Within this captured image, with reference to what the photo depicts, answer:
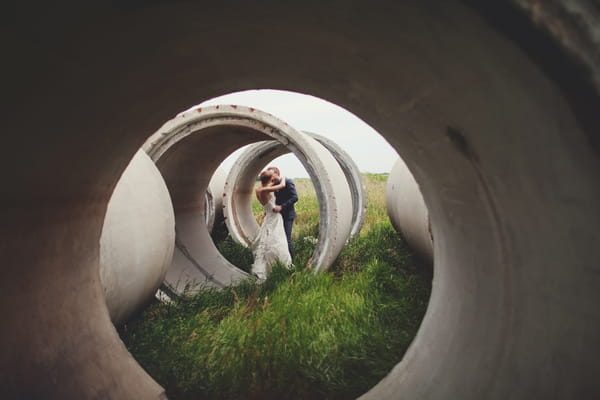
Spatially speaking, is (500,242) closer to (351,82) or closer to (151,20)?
(351,82)

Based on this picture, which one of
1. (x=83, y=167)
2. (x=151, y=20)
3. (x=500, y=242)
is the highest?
(x=83, y=167)

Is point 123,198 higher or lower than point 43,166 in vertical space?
higher

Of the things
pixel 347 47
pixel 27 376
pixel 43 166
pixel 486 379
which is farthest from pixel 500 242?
pixel 27 376

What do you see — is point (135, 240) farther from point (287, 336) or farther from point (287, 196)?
point (287, 196)

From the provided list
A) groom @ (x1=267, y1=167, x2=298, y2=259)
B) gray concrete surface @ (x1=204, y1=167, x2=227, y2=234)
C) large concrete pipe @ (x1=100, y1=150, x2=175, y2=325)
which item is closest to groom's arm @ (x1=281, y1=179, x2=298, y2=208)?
groom @ (x1=267, y1=167, x2=298, y2=259)

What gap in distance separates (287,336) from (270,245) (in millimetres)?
2399

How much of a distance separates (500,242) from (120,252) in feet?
6.97

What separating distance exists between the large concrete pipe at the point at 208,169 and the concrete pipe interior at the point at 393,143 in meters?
2.06

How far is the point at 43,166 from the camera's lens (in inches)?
53.7

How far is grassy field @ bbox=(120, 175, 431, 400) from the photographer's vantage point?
2.20 metres

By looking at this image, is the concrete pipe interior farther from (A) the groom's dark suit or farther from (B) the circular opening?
(A) the groom's dark suit

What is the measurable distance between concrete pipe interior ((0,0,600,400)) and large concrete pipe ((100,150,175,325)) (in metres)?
0.24

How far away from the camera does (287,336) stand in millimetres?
2643

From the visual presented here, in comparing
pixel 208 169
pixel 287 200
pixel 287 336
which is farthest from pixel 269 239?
pixel 287 336
